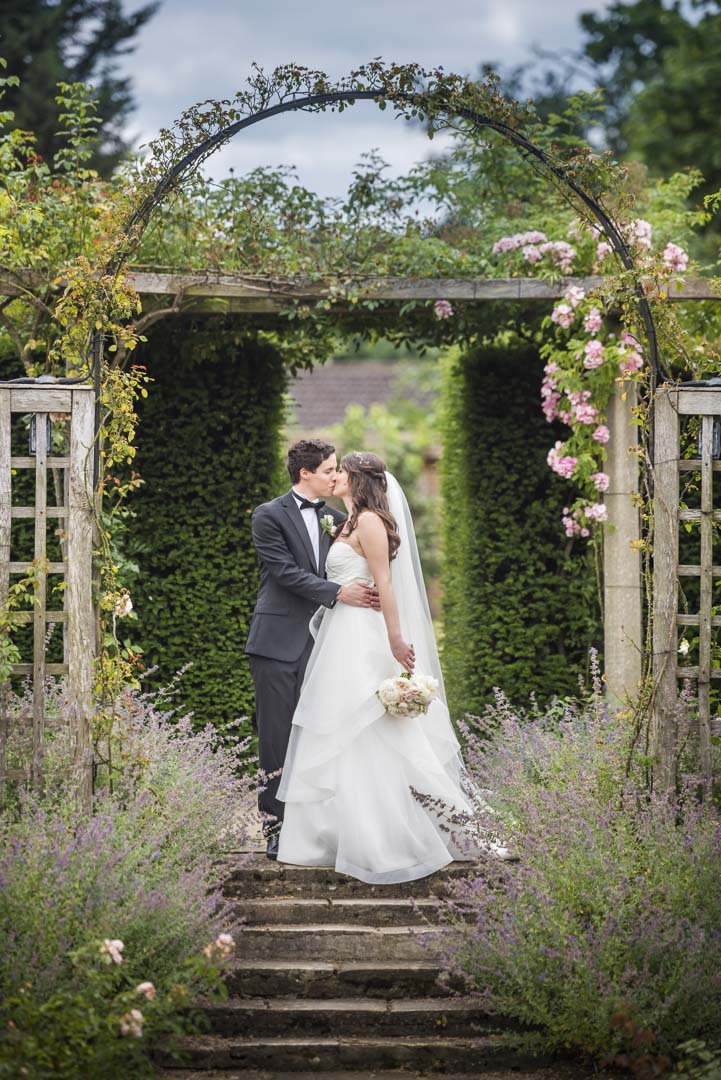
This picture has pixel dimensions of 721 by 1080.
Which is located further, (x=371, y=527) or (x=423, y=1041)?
(x=371, y=527)

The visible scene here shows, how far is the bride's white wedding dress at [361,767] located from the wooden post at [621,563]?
1876 millimetres

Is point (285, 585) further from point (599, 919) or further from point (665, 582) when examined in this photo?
point (599, 919)

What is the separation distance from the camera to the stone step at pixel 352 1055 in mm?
4312

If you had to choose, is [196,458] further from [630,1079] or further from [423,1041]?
[630,1079]

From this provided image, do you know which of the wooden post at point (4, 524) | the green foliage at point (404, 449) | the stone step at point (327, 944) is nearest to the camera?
the stone step at point (327, 944)

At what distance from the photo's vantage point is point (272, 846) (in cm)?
557

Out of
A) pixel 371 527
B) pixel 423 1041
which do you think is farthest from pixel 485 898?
pixel 371 527

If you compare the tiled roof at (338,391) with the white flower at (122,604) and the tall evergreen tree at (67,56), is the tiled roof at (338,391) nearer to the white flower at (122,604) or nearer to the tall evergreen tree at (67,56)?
the tall evergreen tree at (67,56)

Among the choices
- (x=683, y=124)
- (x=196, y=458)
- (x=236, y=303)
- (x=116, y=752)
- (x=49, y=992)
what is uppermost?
(x=683, y=124)

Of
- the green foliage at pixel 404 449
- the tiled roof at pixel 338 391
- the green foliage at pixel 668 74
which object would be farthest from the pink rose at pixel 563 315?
the tiled roof at pixel 338 391

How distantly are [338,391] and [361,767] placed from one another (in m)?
19.5

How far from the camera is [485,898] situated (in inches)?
179

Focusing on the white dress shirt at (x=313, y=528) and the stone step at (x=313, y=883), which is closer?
the stone step at (x=313, y=883)

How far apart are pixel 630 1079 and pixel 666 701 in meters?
1.73
